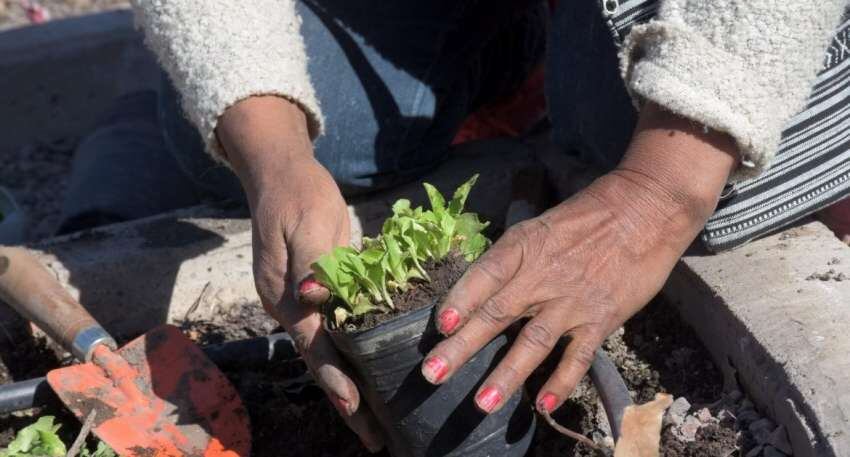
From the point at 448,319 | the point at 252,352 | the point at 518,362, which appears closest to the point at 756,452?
the point at 518,362

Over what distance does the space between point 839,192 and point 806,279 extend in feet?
0.76

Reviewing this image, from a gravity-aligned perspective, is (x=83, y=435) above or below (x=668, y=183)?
below

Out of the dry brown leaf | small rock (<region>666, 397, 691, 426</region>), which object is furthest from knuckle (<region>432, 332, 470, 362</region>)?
small rock (<region>666, 397, 691, 426</region>)

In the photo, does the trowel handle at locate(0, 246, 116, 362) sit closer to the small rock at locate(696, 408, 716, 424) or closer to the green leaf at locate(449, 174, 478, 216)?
the green leaf at locate(449, 174, 478, 216)

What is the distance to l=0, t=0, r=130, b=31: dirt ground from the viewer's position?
459 centimetres

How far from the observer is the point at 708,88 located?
157cm

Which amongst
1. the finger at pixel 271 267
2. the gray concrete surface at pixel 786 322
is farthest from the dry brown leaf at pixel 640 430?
the finger at pixel 271 267

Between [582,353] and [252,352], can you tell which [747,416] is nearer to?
[582,353]

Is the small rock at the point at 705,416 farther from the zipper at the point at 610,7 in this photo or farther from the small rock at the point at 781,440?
the zipper at the point at 610,7

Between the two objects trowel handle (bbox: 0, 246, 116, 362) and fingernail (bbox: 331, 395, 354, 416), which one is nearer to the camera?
fingernail (bbox: 331, 395, 354, 416)

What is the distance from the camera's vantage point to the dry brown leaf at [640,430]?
56.8 inches

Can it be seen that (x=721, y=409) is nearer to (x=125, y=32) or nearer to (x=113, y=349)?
(x=113, y=349)

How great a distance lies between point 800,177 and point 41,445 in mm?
1493

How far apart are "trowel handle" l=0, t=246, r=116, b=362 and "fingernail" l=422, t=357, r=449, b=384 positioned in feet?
3.08
